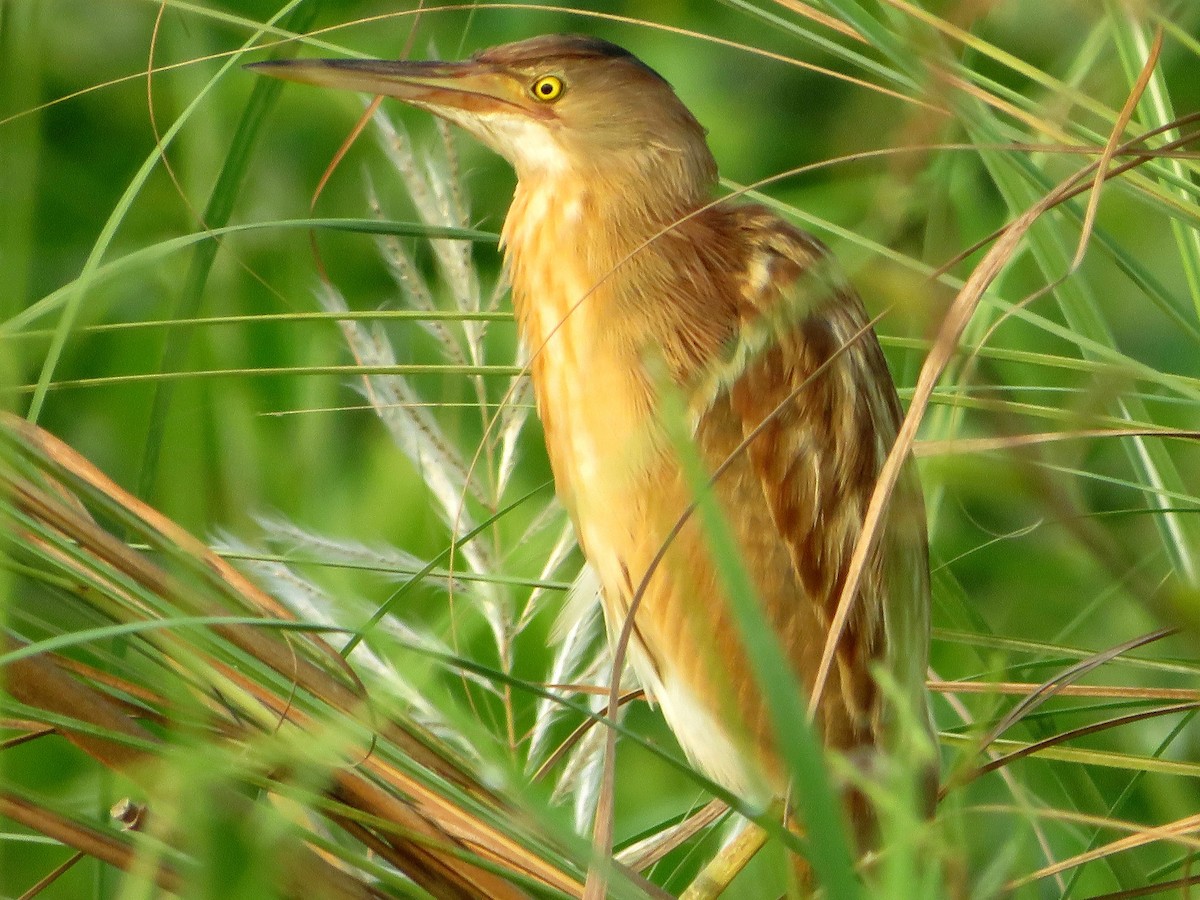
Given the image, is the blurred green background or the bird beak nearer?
the blurred green background

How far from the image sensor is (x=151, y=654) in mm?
709

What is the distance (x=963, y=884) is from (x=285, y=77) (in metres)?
0.65

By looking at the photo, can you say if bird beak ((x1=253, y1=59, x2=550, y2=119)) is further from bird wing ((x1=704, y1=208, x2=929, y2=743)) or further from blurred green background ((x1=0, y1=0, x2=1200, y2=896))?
bird wing ((x1=704, y1=208, x2=929, y2=743))

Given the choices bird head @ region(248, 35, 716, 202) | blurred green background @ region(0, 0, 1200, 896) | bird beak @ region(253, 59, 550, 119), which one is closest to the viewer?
blurred green background @ region(0, 0, 1200, 896)

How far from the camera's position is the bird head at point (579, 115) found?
121 cm

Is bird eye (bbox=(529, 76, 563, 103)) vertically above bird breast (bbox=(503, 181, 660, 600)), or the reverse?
bird eye (bbox=(529, 76, 563, 103))

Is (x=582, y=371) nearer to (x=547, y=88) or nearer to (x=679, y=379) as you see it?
(x=679, y=379)

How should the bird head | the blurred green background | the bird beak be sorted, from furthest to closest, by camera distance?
the bird head
the bird beak
the blurred green background

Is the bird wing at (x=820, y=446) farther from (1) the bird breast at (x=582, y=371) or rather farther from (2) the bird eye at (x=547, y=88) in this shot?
(2) the bird eye at (x=547, y=88)

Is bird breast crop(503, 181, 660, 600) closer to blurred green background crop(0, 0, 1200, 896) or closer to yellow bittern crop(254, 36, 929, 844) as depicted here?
yellow bittern crop(254, 36, 929, 844)

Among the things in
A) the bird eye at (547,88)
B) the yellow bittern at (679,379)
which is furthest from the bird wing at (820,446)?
the bird eye at (547,88)

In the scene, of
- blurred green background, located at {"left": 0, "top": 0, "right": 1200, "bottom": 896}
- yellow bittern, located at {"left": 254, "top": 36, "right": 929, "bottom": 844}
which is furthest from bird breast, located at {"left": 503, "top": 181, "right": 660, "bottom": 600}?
blurred green background, located at {"left": 0, "top": 0, "right": 1200, "bottom": 896}

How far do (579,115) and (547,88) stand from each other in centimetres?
3

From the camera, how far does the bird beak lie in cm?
108
